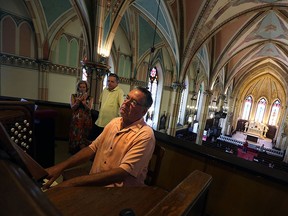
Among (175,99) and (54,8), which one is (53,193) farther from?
(54,8)

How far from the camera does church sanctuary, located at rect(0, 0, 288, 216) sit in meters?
0.99

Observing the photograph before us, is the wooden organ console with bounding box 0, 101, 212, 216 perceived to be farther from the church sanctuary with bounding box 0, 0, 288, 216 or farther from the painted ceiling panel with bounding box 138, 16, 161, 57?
the painted ceiling panel with bounding box 138, 16, 161, 57

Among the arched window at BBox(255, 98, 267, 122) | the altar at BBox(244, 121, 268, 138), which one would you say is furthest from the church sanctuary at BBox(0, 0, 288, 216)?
the arched window at BBox(255, 98, 267, 122)

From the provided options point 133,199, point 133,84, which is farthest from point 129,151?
point 133,84

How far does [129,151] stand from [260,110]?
3339cm

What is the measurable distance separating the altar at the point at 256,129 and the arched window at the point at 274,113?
1.29 m

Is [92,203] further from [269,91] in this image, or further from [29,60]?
[269,91]

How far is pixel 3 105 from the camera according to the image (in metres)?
1.36

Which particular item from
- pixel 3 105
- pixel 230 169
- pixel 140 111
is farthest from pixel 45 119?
pixel 230 169

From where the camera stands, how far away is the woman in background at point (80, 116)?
3395 millimetres

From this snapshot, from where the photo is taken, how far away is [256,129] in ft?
92.4

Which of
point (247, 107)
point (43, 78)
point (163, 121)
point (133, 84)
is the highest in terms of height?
point (133, 84)

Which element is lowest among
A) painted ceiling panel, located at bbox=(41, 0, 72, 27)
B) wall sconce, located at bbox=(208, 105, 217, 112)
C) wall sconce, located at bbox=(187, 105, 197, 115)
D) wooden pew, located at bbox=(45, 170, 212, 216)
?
wall sconce, located at bbox=(187, 105, 197, 115)

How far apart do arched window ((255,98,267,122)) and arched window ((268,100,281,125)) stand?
1199 millimetres
